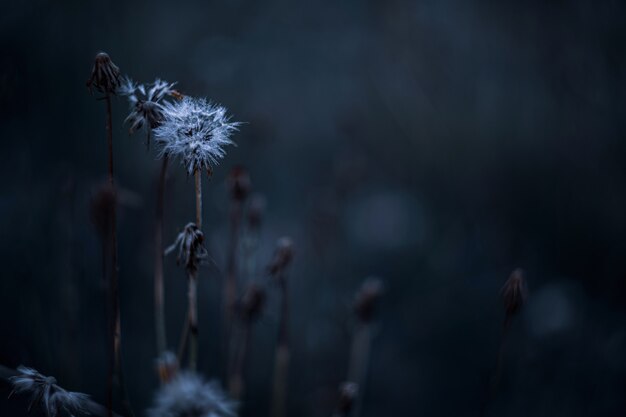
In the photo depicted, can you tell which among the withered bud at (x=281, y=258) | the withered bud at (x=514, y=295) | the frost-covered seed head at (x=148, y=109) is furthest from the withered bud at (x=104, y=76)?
the withered bud at (x=514, y=295)

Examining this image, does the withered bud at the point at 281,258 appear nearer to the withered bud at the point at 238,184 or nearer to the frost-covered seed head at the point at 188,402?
the withered bud at the point at 238,184

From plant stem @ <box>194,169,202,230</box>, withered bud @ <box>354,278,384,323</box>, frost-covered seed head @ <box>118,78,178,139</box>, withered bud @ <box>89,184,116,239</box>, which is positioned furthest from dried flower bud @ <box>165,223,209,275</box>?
withered bud @ <box>354,278,384,323</box>

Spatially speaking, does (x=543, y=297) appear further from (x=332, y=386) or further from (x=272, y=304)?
(x=272, y=304)

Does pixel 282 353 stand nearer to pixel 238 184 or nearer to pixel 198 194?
pixel 238 184

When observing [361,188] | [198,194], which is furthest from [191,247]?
[361,188]

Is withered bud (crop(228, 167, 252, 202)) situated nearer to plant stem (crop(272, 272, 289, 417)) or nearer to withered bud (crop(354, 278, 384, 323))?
plant stem (crop(272, 272, 289, 417))

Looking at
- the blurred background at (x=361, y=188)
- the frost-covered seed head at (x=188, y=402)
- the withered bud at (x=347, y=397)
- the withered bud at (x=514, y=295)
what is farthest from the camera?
the blurred background at (x=361, y=188)
